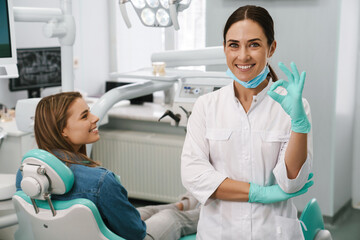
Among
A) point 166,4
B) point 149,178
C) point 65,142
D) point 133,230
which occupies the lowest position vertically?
point 149,178

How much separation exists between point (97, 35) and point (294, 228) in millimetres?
3341

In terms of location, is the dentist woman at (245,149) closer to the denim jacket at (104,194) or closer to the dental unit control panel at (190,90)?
the denim jacket at (104,194)

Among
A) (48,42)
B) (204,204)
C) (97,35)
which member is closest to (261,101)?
(204,204)

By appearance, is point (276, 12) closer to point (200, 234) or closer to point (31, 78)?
point (31, 78)

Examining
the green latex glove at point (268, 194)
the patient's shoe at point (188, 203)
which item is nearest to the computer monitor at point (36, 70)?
the patient's shoe at point (188, 203)

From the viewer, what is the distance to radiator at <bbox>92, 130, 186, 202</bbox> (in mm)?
3672

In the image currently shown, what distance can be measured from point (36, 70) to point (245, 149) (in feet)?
8.31

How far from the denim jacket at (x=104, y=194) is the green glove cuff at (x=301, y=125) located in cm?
72

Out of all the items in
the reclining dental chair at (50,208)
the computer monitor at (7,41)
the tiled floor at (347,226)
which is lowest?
the tiled floor at (347,226)

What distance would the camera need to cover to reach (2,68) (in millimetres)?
2135

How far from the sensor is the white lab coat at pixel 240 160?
1.42 metres

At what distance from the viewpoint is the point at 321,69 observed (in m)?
3.18

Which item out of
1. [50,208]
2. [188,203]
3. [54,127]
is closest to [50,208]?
[50,208]

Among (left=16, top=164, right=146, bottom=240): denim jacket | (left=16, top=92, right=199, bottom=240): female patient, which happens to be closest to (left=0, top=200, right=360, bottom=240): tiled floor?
(left=16, top=92, right=199, bottom=240): female patient
